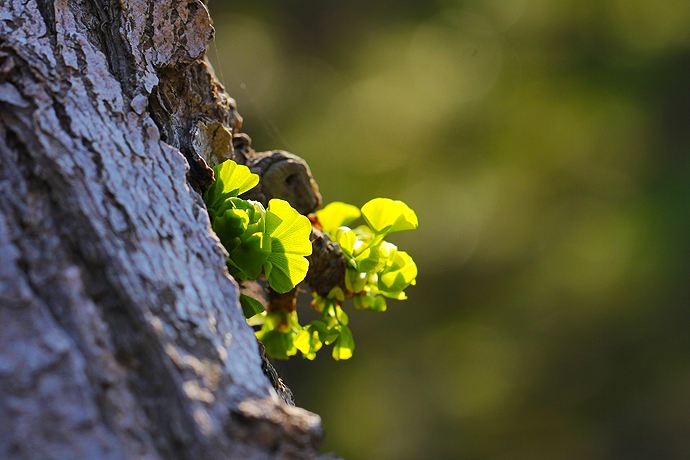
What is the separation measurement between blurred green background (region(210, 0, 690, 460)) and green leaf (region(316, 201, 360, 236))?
12.8ft

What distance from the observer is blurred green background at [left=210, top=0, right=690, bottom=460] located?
515cm

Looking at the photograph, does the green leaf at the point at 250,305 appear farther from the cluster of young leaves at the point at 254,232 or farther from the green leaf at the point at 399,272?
the green leaf at the point at 399,272

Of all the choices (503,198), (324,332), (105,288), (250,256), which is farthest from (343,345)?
(503,198)

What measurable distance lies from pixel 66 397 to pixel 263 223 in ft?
1.07

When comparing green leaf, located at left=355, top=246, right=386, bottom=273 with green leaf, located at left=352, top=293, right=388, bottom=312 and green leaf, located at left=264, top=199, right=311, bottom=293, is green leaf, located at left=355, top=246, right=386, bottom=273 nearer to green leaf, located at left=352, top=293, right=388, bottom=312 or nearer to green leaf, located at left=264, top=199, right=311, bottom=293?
green leaf, located at left=352, top=293, right=388, bottom=312

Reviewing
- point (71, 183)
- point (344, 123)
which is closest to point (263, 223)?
point (71, 183)

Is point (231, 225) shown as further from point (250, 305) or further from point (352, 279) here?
point (352, 279)

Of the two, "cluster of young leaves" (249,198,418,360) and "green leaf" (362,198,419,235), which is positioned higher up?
"green leaf" (362,198,419,235)

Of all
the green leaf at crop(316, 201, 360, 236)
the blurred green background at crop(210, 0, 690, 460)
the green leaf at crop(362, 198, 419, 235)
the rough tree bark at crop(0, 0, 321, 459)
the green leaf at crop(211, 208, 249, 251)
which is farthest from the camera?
the blurred green background at crop(210, 0, 690, 460)

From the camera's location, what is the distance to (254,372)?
0.61 metres

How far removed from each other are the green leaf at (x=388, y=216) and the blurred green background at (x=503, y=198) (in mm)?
4015

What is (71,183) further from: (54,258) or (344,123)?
(344,123)

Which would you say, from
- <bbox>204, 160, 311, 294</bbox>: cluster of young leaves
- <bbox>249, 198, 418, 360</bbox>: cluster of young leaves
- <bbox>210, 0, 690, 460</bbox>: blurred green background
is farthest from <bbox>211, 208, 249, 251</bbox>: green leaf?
<bbox>210, 0, 690, 460</bbox>: blurred green background

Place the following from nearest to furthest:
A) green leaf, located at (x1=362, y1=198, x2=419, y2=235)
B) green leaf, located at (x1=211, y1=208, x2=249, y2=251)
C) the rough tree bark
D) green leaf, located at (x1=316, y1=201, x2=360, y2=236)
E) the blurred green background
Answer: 1. the rough tree bark
2. green leaf, located at (x1=211, y1=208, x2=249, y2=251)
3. green leaf, located at (x1=362, y1=198, x2=419, y2=235)
4. green leaf, located at (x1=316, y1=201, x2=360, y2=236)
5. the blurred green background
